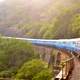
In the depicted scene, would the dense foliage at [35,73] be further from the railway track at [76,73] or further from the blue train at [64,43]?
the blue train at [64,43]

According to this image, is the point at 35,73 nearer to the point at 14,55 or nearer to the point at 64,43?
the point at 14,55

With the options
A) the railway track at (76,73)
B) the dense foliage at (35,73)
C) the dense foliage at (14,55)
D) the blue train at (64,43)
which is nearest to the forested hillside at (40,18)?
the blue train at (64,43)

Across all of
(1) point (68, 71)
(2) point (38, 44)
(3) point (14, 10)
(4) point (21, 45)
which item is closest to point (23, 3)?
(3) point (14, 10)

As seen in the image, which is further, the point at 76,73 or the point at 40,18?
the point at 40,18

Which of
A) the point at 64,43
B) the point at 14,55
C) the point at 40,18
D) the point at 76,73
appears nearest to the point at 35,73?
the point at 76,73

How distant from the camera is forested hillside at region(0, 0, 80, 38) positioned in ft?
139

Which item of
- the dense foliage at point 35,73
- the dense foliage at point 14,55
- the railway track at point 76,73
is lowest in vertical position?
the dense foliage at point 14,55

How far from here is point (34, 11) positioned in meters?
57.6

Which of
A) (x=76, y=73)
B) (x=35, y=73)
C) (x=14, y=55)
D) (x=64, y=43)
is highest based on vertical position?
(x=76, y=73)

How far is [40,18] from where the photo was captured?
174 feet

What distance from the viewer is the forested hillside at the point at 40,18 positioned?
4231 cm

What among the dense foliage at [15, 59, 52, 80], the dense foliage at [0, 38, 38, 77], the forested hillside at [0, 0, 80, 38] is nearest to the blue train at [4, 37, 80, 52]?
the dense foliage at [0, 38, 38, 77]

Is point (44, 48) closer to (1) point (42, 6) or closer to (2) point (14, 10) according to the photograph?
(1) point (42, 6)

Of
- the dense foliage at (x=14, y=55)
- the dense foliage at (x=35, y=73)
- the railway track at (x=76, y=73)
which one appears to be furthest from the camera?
the dense foliage at (x=14, y=55)
